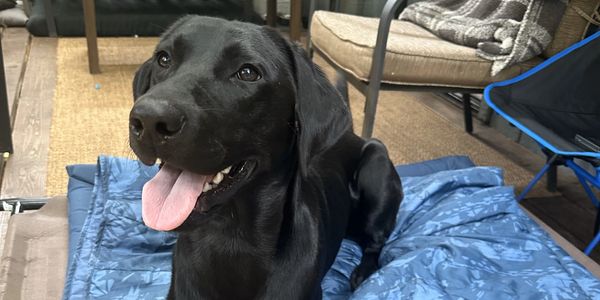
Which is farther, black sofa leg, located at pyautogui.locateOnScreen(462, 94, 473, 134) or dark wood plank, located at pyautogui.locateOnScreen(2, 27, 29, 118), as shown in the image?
dark wood plank, located at pyautogui.locateOnScreen(2, 27, 29, 118)

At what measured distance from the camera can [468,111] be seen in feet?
10.9

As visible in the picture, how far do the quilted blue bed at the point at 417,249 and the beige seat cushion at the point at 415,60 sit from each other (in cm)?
46

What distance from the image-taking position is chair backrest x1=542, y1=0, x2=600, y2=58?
2475mm

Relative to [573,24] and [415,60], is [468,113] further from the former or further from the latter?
[415,60]

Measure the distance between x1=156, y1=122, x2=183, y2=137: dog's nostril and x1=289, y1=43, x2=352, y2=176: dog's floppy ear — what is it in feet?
1.04

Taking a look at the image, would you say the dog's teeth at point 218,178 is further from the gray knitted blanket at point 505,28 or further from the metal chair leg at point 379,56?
the gray knitted blanket at point 505,28

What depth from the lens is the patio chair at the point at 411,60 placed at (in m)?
2.34

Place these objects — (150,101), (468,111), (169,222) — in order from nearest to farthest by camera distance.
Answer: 1. (150,101)
2. (169,222)
3. (468,111)

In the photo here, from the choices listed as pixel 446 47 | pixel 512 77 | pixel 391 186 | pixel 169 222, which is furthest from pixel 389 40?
pixel 169 222

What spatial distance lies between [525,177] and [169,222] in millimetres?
2283

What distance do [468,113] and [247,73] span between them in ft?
8.11

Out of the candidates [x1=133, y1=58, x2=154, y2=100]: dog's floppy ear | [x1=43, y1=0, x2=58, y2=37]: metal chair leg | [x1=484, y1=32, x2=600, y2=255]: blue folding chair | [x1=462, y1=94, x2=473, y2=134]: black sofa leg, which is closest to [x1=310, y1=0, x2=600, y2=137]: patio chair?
[x1=484, y1=32, x2=600, y2=255]: blue folding chair

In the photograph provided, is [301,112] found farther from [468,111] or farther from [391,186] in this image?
[468,111]

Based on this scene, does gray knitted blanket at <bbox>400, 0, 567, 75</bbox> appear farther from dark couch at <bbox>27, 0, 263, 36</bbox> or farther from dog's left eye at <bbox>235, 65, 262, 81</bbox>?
dark couch at <bbox>27, 0, 263, 36</bbox>
